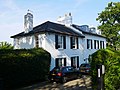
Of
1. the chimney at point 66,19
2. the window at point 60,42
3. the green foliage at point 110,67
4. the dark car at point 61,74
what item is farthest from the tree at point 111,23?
the green foliage at point 110,67

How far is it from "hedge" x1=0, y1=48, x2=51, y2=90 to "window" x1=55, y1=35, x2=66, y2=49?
3922 mm

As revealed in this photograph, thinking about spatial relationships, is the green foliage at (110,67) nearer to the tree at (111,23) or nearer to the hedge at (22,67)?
the hedge at (22,67)

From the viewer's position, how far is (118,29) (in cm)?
4300

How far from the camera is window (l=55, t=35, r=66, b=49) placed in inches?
945

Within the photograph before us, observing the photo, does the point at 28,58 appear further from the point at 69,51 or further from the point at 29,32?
the point at 69,51

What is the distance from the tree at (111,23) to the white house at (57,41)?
1421cm

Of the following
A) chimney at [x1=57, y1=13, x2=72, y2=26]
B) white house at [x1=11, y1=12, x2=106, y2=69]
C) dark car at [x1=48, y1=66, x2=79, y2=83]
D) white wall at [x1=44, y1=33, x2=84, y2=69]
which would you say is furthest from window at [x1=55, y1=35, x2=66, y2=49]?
chimney at [x1=57, y1=13, x2=72, y2=26]

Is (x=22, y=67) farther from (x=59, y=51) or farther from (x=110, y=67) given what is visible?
(x=59, y=51)

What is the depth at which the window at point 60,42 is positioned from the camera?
24006mm

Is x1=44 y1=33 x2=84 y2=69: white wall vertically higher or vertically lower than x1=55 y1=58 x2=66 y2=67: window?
higher

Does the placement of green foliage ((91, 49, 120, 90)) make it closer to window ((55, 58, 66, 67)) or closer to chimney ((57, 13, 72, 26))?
window ((55, 58, 66, 67))

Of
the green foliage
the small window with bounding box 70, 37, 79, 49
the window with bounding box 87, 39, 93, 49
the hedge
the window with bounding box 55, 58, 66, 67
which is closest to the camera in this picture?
the green foliage

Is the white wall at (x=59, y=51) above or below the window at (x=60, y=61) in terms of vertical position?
above

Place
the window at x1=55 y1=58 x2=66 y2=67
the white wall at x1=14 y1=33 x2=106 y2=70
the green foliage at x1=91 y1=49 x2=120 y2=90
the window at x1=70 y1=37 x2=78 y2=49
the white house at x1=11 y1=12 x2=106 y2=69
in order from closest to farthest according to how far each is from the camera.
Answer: the green foliage at x1=91 y1=49 x2=120 y2=90 < the white wall at x1=14 y1=33 x2=106 y2=70 < the white house at x1=11 y1=12 x2=106 y2=69 < the window at x1=55 y1=58 x2=66 y2=67 < the window at x1=70 y1=37 x2=78 y2=49
